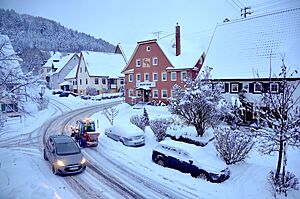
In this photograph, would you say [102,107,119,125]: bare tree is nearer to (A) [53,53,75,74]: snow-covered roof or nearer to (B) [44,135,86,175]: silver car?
(B) [44,135,86,175]: silver car

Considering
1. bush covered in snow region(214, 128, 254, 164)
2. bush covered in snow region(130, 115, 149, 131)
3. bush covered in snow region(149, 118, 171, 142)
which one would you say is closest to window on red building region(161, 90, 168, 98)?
bush covered in snow region(130, 115, 149, 131)

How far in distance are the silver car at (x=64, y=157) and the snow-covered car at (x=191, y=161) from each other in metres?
4.82

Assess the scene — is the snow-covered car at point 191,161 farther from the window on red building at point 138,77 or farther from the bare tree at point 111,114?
the window on red building at point 138,77

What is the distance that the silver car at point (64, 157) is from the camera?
1318 cm

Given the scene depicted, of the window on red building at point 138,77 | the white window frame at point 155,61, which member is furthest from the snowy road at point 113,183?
the window on red building at point 138,77

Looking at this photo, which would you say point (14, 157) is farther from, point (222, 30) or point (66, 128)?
point (222, 30)

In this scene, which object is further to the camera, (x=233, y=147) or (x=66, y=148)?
(x=233, y=147)

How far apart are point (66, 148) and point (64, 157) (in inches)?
38.6

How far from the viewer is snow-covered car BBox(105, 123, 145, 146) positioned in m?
18.8

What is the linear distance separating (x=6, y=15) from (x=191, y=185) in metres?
11.3

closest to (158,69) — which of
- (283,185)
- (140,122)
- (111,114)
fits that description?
(111,114)

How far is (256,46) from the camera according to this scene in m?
28.6

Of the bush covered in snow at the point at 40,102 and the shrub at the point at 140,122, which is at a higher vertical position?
the bush covered in snow at the point at 40,102

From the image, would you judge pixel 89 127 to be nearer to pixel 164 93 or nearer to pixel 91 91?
pixel 164 93
